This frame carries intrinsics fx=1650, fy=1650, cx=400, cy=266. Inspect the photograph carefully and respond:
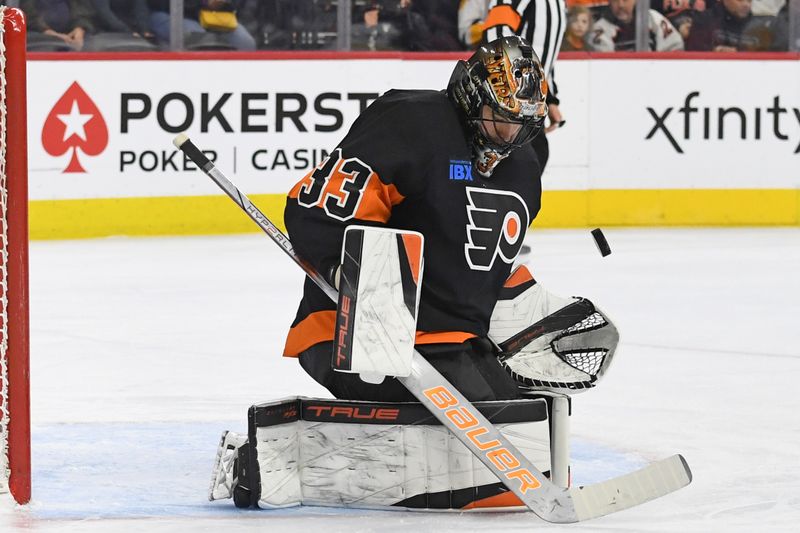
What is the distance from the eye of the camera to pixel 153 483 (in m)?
2.99

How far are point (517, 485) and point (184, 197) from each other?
4.99 m

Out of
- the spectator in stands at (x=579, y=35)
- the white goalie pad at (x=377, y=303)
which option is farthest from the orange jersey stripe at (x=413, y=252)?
the spectator in stands at (x=579, y=35)

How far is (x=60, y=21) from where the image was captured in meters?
7.44

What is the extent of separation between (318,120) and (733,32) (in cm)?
235

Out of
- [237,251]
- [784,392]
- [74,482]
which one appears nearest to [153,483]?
[74,482]

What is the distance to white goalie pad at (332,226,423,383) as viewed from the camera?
2.62 m

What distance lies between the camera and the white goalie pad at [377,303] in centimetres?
262

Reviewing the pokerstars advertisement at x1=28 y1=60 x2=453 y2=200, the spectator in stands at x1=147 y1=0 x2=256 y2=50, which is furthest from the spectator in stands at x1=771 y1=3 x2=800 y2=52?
the spectator in stands at x1=147 y1=0 x2=256 y2=50

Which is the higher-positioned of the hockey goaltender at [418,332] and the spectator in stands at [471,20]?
the spectator in stands at [471,20]

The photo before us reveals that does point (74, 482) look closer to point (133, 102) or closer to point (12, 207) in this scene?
point (12, 207)

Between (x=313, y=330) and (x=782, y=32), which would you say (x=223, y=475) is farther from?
(x=782, y=32)

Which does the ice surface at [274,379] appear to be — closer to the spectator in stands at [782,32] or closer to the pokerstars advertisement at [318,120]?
the pokerstars advertisement at [318,120]

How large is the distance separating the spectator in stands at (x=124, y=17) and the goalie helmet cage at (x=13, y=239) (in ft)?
16.2

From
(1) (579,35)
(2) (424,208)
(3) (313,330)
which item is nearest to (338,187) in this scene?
(2) (424,208)
